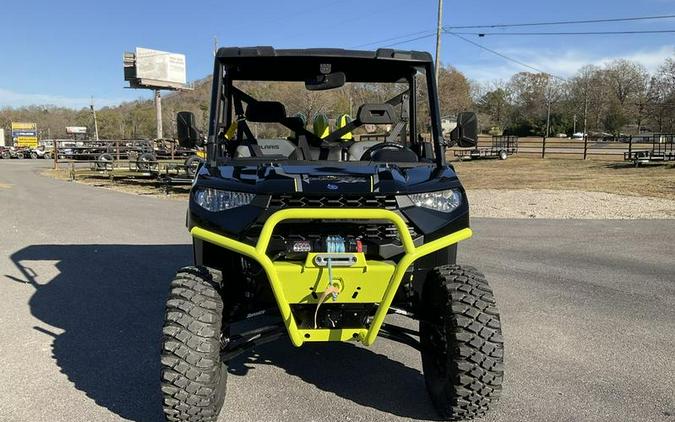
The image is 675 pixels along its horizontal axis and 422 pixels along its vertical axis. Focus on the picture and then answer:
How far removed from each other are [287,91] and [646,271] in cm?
512

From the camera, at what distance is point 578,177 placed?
2150 centimetres

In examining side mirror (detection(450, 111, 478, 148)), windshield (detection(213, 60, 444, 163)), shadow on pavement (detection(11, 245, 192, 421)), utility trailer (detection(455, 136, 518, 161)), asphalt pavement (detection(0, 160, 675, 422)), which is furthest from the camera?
utility trailer (detection(455, 136, 518, 161))

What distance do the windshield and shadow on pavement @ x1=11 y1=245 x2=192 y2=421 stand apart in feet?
5.56

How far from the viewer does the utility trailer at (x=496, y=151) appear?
36.1m

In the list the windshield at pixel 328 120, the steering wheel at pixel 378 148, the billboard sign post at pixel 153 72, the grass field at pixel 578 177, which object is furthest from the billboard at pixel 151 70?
the steering wheel at pixel 378 148

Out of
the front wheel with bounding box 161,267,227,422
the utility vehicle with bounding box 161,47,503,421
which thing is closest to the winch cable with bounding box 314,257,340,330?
the utility vehicle with bounding box 161,47,503,421

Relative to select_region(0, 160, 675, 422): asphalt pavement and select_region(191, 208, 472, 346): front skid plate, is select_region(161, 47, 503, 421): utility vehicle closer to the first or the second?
select_region(191, 208, 472, 346): front skid plate

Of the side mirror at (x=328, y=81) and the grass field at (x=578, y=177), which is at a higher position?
the side mirror at (x=328, y=81)

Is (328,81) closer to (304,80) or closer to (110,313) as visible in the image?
(304,80)

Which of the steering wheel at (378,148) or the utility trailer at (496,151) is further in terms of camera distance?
the utility trailer at (496,151)

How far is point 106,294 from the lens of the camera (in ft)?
19.8

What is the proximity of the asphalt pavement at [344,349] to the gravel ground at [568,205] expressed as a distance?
3.74 meters

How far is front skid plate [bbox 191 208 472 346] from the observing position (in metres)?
2.99

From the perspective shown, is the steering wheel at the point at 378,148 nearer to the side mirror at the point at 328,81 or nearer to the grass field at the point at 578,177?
the side mirror at the point at 328,81
